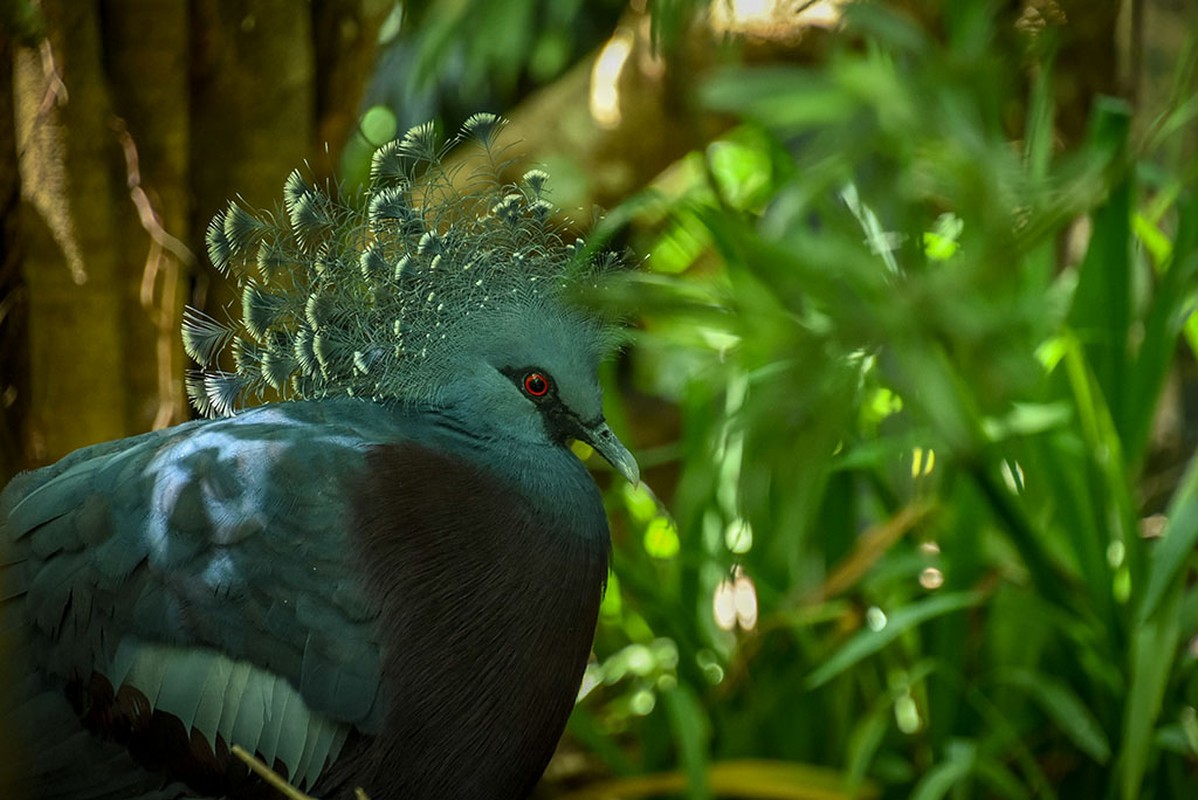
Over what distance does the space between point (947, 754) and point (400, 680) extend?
122cm

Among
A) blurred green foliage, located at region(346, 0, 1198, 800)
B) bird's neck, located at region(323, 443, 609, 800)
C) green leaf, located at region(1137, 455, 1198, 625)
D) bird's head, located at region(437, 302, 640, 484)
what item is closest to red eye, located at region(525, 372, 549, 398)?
bird's head, located at region(437, 302, 640, 484)

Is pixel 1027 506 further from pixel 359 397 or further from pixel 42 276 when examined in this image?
pixel 42 276

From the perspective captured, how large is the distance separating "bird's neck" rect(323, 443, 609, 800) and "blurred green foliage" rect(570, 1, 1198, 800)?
1.63 ft

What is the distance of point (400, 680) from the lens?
1.29m

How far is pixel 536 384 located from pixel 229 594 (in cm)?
39

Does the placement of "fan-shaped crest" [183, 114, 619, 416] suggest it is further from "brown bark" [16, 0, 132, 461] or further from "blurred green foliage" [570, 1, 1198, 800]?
"blurred green foliage" [570, 1, 1198, 800]

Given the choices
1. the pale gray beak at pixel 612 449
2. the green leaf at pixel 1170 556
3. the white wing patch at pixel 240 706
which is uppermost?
the pale gray beak at pixel 612 449

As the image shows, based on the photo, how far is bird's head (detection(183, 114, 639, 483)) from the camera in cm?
140

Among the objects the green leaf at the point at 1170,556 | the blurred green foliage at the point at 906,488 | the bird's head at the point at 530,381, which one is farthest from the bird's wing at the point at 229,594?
the green leaf at the point at 1170,556

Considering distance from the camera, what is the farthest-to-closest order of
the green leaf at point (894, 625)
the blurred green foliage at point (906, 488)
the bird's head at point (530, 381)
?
1. the green leaf at point (894, 625)
2. the blurred green foliage at point (906, 488)
3. the bird's head at point (530, 381)

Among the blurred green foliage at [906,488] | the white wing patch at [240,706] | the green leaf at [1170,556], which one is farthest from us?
the green leaf at [1170,556]

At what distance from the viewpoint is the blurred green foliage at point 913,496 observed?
6.26 ft

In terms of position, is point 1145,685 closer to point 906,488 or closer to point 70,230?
point 906,488

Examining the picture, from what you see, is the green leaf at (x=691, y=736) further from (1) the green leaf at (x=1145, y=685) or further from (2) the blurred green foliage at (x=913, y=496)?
(1) the green leaf at (x=1145, y=685)
